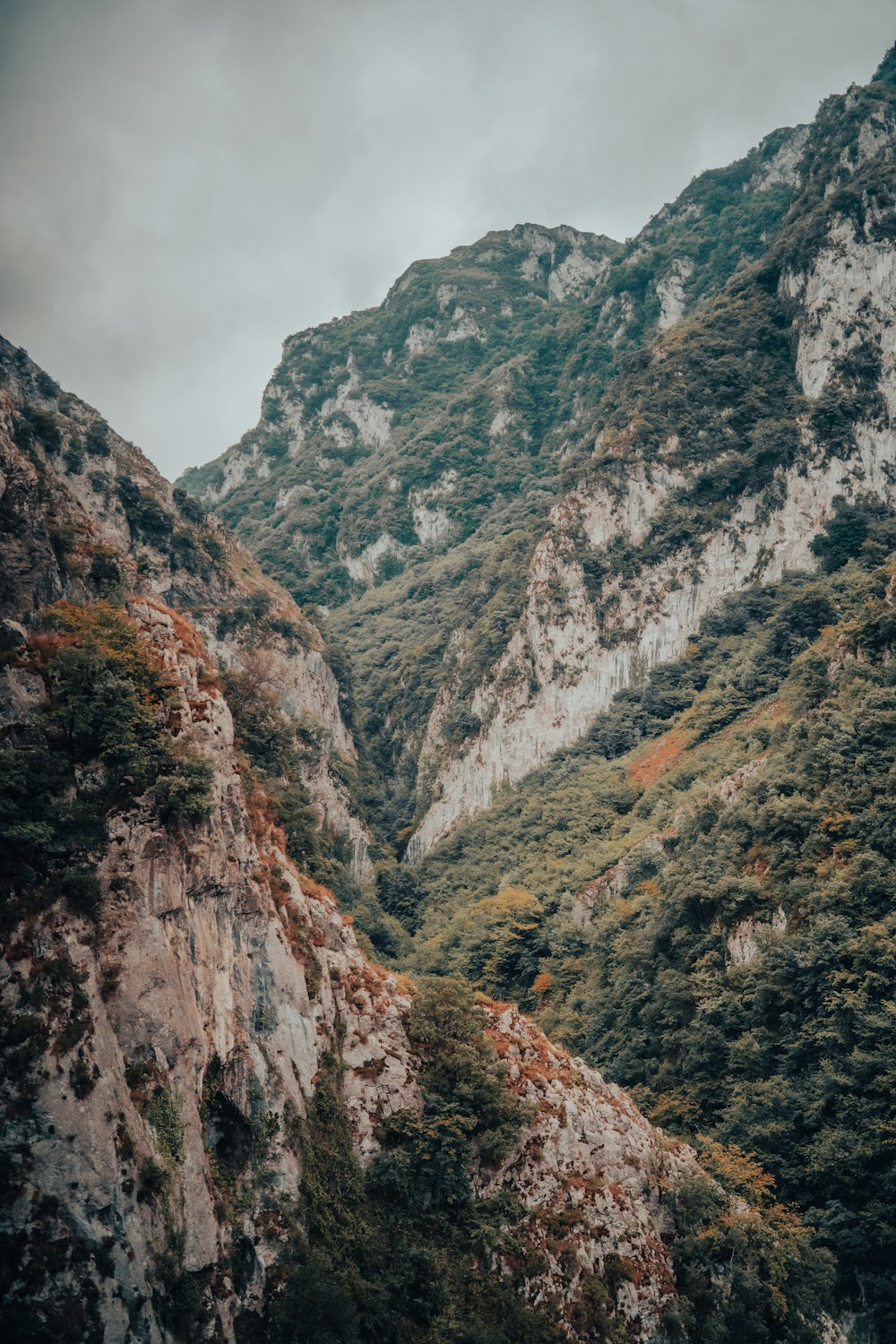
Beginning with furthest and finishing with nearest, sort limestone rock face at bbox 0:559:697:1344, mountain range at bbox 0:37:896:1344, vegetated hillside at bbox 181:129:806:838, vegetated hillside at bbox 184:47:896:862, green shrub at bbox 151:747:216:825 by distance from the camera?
vegetated hillside at bbox 181:129:806:838 → vegetated hillside at bbox 184:47:896:862 → green shrub at bbox 151:747:216:825 → mountain range at bbox 0:37:896:1344 → limestone rock face at bbox 0:559:697:1344

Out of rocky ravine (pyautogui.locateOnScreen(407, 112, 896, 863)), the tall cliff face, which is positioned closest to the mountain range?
rocky ravine (pyautogui.locateOnScreen(407, 112, 896, 863))

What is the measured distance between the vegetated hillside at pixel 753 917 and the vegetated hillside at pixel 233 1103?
278cm

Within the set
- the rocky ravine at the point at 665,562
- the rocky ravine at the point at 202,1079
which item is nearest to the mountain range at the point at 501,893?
the rocky ravine at the point at 202,1079

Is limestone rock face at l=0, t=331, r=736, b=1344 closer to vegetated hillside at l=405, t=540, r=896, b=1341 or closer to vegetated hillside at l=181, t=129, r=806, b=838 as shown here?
vegetated hillside at l=405, t=540, r=896, b=1341

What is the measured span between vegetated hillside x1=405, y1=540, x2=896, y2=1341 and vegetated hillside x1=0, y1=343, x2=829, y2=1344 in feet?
9.12

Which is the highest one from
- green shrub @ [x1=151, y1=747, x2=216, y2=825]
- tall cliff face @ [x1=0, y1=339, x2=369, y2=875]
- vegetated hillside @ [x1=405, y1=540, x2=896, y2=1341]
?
tall cliff face @ [x1=0, y1=339, x2=369, y2=875]

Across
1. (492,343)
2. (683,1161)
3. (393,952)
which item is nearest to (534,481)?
(492,343)

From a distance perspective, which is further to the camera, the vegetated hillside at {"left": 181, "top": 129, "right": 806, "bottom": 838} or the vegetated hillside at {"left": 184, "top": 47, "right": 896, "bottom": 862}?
the vegetated hillside at {"left": 181, "top": 129, "right": 806, "bottom": 838}

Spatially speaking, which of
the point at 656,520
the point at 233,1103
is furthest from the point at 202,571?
the point at 233,1103

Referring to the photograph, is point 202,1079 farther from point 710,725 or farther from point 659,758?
point 659,758

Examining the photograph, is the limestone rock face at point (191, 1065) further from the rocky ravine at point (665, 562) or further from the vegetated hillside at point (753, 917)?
the rocky ravine at point (665, 562)

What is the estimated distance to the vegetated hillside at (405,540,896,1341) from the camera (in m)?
35.4

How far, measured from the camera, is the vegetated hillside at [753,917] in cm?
3538

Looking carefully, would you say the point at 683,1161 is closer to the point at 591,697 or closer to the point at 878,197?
the point at 591,697
